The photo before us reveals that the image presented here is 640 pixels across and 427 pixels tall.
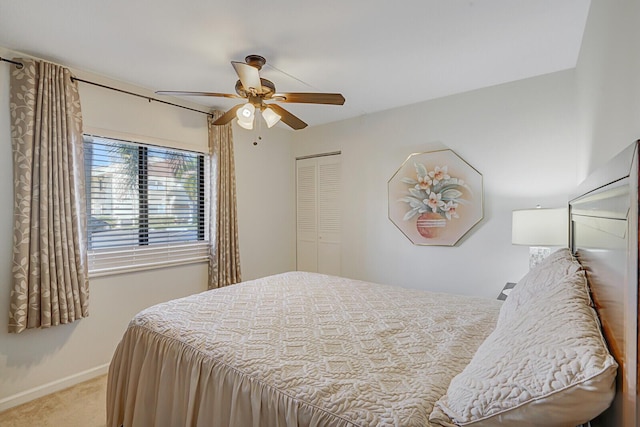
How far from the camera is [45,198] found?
2.30 m

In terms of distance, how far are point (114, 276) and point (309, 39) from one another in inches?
100.0

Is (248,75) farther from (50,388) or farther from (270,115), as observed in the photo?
(50,388)

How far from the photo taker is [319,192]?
4219mm

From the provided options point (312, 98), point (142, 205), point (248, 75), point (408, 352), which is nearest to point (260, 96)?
point (248, 75)

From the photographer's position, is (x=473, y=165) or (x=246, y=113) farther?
(x=473, y=165)

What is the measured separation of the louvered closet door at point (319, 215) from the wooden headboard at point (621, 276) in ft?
10.5

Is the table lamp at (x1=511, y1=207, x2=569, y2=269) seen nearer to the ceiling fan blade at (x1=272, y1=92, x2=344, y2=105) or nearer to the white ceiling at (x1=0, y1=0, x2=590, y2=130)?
the white ceiling at (x1=0, y1=0, x2=590, y2=130)

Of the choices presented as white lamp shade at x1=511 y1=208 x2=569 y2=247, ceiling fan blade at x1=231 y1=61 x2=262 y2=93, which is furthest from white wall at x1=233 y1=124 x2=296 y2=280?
white lamp shade at x1=511 y1=208 x2=569 y2=247

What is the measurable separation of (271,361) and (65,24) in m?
2.33

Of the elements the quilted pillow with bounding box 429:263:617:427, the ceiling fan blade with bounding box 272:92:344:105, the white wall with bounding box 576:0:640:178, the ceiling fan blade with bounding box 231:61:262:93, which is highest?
the ceiling fan blade with bounding box 231:61:262:93

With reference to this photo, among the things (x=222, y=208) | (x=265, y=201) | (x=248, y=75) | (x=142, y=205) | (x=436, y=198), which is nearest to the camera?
(x=248, y=75)

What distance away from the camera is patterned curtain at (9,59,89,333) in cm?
223

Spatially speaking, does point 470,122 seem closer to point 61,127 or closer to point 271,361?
point 271,361

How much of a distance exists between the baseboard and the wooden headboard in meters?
3.29
